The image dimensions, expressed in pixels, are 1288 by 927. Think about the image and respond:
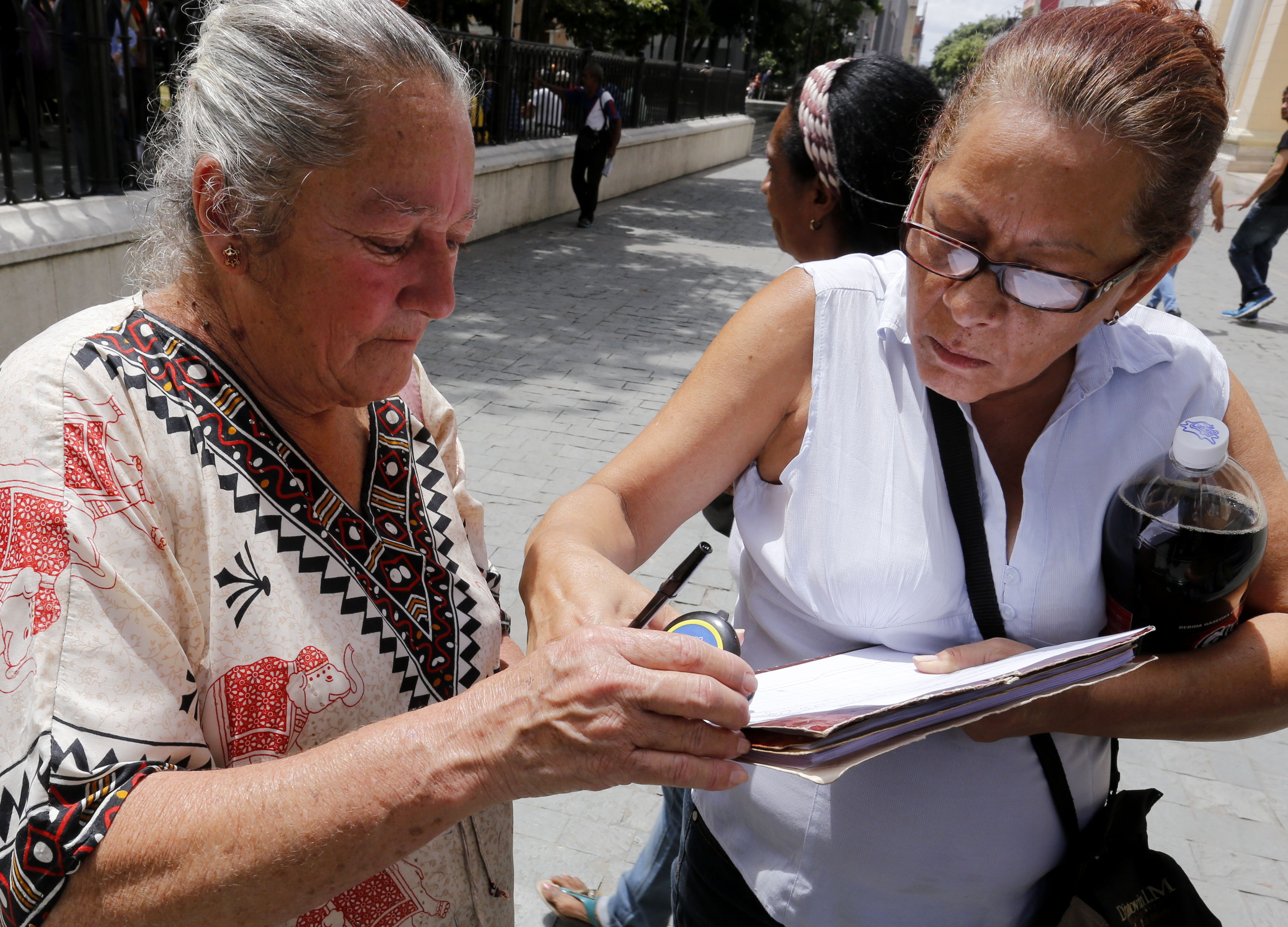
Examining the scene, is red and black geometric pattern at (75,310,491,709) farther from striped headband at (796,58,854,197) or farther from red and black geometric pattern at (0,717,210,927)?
striped headband at (796,58,854,197)

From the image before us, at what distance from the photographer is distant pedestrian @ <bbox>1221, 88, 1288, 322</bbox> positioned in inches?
384

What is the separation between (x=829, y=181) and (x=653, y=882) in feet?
A: 5.77

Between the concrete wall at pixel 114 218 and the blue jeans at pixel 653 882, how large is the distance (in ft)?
5.31

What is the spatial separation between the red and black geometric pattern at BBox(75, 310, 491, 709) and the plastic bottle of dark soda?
99 centimetres

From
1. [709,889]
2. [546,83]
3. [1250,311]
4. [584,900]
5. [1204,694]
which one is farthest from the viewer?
[546,83]

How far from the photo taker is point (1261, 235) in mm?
9812

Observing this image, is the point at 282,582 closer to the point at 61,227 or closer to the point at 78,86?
the point at 61,227

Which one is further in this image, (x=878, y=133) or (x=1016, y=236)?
(x=878, y=133)

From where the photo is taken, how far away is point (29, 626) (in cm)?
103

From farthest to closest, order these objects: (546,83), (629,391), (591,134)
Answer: (546,83)
(591,134)
(629,391)

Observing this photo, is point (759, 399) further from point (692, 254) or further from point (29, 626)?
point (692, 254)

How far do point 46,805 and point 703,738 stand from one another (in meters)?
0.70

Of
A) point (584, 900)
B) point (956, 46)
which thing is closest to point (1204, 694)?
point (584, 900)

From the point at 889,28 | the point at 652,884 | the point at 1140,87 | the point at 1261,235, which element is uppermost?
the point at 889,28
